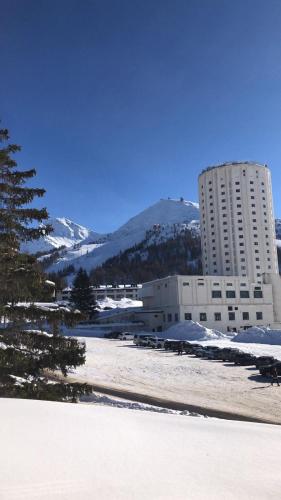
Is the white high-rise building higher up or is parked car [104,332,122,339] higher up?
the white high-rise building

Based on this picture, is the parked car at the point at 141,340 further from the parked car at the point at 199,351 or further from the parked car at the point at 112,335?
the parked car at the point at 112,335

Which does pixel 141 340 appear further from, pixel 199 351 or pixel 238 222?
pixel 238 222

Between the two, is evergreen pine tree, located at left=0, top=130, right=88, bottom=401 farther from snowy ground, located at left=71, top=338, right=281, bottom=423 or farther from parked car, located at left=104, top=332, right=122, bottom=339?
parked car, located at left=104, top=332, right=122, bottom=339

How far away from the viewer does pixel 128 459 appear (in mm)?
6906

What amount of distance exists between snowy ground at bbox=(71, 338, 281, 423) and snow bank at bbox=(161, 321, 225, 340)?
23786 mm

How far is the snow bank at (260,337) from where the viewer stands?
70.8 metres

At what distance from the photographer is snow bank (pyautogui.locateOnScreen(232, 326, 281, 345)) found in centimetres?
7081

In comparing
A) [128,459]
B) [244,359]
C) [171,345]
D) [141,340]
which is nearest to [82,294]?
[141,340]

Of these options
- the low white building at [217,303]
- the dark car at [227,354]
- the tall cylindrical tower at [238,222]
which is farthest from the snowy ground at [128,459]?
the tall cylindrical tower at [238,222]

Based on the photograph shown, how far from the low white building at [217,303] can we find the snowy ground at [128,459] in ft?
296

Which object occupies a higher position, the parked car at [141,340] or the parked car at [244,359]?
the parked car at [141,340]

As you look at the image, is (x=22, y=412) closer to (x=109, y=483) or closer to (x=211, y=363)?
(x=109, y=483)

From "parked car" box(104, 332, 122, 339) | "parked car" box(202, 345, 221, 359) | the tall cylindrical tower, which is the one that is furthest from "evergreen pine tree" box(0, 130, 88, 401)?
the tall cylindrical tower

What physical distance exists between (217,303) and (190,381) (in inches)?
2688
